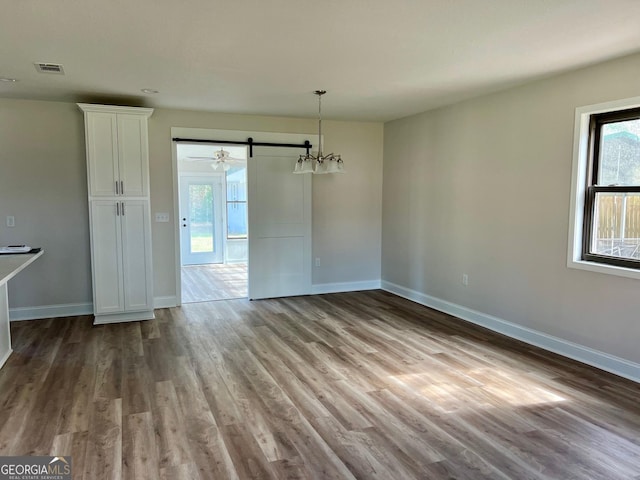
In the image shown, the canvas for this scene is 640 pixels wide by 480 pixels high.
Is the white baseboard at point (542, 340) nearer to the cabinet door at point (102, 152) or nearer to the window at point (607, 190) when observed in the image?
the window at point (607, 190)

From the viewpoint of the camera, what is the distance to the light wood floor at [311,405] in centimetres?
229

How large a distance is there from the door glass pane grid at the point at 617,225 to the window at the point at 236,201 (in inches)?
267

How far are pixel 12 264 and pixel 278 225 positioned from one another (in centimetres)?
311

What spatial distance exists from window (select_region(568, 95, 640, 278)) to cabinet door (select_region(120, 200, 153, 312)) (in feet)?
14.0

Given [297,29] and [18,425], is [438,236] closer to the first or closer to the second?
[297,29]

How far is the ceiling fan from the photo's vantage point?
7.39 meters

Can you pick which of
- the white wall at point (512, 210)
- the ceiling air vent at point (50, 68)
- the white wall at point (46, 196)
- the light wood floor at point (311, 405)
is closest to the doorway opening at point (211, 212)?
the white wall at point (46, 196)

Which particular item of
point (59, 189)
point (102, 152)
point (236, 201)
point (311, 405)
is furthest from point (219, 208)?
point (311, 405)

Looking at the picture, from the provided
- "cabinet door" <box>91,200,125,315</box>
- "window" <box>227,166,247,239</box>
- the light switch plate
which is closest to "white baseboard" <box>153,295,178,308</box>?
"cabinet door" <box>91,200,125,315</box>

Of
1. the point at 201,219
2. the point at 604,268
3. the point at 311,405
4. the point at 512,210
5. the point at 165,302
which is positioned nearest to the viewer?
the point at 311,405

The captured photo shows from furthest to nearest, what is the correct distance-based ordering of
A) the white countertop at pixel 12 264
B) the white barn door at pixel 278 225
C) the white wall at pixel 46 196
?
the white barn door at pixel 278 225
the white wall at pixel 46 196
the white countertop at pixel 12 264

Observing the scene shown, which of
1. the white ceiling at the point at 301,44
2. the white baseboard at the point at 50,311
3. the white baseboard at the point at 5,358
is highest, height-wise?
the white ceiling at the point at 301,44

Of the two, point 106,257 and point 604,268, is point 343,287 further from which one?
point 604,268

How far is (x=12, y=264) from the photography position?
3.59 metres
